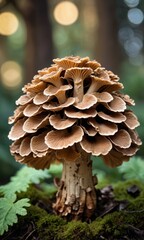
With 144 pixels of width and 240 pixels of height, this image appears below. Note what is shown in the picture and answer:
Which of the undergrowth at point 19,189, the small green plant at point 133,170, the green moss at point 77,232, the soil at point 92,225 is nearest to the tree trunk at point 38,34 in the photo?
the undergrowth at point 19,189

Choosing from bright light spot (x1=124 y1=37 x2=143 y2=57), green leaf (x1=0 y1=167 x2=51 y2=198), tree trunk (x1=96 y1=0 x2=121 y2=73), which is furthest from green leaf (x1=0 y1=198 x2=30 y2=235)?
bright light spot (x1=124 y1=37 x2=143 y2=57)

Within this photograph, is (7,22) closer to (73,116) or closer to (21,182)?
(21,182)

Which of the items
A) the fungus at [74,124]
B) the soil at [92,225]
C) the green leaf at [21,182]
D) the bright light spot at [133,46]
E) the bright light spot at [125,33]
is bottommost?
the bright light spot at [133,46]

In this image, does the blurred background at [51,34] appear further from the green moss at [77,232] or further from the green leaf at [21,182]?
the green moss at [77,232]

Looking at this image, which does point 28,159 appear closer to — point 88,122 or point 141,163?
point 88,122

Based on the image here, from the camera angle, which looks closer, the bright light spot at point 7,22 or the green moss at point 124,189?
the green moss at point 124,189

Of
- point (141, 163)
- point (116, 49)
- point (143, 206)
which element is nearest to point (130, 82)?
point (116, 49)

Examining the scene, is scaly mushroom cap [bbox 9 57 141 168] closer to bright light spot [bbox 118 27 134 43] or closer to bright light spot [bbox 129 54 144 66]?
bright light spot [bbox 118 27 134 43]
